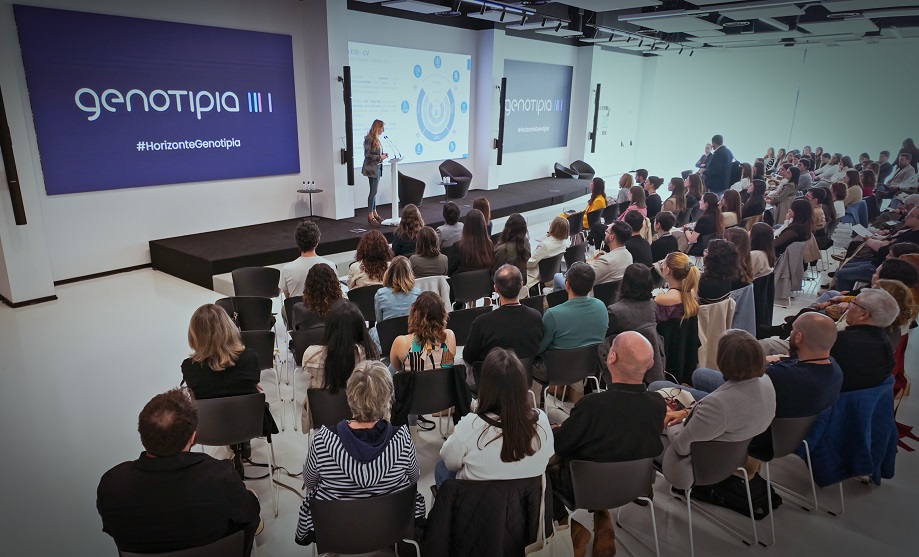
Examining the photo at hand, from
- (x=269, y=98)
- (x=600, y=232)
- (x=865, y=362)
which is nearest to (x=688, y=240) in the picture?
(x=600, y=232)

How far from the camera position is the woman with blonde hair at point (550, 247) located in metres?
5.55

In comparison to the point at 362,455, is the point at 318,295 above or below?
above

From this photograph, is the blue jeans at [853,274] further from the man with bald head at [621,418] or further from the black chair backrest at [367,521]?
the black chair backrest at [367,521]

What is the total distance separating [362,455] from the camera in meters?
2.19

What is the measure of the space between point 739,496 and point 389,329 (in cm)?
234

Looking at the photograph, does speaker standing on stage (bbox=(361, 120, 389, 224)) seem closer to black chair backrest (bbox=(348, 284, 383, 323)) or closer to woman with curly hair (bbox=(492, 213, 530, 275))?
woman with curly hair (bbox=(492, 213, 530, 275))

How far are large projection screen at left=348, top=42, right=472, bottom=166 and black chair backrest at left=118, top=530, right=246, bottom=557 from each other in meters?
7.83

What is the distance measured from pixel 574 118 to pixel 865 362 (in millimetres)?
13041

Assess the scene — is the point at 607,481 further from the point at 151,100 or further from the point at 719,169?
the point at 719,169

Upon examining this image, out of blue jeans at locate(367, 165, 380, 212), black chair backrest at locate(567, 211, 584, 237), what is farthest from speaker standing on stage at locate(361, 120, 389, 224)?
black chair backrest at locate(567, 211, 584, 237)

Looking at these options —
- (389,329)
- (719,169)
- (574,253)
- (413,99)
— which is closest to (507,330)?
(389,329)

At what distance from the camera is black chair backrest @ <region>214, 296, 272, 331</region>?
4310 millimetres

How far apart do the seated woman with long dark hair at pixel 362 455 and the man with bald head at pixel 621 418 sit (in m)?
0.74

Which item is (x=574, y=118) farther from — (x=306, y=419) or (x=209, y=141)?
(x=306, y=419)
